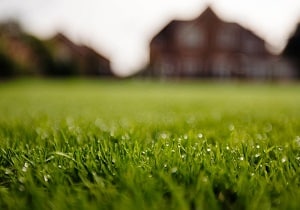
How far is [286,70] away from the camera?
51.3 meters

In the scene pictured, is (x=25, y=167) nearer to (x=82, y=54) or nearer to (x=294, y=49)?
(x=294, y=49)

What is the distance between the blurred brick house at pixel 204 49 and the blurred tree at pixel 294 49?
26.2ft

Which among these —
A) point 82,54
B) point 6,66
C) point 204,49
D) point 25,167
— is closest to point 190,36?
point 204,49

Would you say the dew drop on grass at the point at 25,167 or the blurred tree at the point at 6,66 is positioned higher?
the dew drop on grass at the point at 25,167

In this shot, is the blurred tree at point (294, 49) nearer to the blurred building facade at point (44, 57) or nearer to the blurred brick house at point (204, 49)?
the blurred brick house at point (204, 49)

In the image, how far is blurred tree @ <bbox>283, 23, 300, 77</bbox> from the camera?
52.1m

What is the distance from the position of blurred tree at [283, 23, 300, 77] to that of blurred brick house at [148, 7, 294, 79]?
7998mm

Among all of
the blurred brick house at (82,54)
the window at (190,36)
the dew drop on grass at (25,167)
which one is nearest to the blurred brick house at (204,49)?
the window at (190,36)

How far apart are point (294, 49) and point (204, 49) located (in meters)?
16.2

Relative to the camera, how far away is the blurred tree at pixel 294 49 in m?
52.1

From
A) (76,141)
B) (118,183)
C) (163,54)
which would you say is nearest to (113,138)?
(76,141)

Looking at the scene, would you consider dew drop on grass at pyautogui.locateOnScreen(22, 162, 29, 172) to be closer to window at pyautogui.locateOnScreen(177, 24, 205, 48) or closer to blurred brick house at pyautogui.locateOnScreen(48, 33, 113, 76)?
window at pyautogui.locateOnScreen(177, 24, 205, 48)

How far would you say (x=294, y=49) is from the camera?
5228 centimetres

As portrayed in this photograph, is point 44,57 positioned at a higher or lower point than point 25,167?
lower
